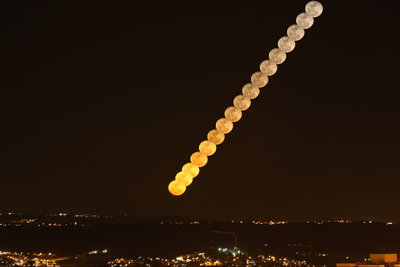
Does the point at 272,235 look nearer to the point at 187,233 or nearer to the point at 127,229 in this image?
the point at 187,233

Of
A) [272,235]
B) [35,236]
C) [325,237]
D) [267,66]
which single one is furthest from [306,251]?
[267,66]

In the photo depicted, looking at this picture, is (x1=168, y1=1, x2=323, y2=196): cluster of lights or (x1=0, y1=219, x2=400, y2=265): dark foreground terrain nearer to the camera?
(x1=168, y1=1, x2=323, y2=196): cluster of lights

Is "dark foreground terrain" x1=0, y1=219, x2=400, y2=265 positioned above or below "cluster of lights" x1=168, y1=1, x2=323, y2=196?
above

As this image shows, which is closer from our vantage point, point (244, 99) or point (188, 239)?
point (244, 99)

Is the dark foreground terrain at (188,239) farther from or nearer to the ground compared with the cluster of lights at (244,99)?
farther from the ground

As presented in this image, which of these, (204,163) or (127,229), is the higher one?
(127,229)

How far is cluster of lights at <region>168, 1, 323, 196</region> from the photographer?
350 inches

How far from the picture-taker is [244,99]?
9.75 m

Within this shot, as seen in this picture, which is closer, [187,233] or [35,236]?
[35,236]

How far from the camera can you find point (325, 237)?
6159 cm

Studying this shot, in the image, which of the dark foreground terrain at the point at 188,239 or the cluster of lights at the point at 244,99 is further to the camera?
the dark foreground terrain at the point at 188,239

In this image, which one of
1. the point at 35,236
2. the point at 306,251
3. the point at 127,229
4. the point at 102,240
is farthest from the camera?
the point at 127,229

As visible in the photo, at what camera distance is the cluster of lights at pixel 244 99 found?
8883 millimetres

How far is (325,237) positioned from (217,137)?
54704 millimetres
